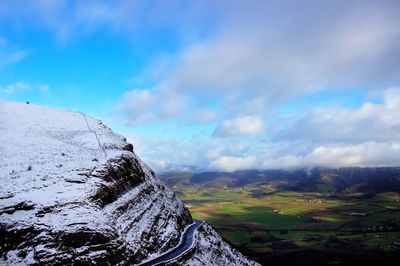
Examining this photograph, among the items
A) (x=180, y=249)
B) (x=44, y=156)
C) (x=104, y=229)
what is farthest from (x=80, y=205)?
(x=180, y=249)

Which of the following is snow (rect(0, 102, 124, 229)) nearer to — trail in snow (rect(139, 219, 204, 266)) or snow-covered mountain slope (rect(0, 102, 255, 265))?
snow-covered mountain slope (rect(0, 102, 255, 265))

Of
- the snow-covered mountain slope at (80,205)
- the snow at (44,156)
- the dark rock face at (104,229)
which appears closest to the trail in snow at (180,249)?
the snow-covered mountain slope at (80,205)

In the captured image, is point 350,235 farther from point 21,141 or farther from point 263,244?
point 21,141

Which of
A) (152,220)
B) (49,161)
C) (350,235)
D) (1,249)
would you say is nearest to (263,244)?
(350,235)

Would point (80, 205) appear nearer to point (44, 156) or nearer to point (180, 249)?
point (44, 156)

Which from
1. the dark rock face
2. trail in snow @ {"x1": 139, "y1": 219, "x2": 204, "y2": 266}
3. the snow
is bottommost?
trail in snow @ {"x1": 139, "y1": 219, "x2": 204, "y2": 266}

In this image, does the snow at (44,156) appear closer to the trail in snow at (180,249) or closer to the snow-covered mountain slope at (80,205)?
the snow-covered mountain slope at (80,205)

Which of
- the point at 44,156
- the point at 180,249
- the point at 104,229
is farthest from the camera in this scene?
the point at 44,156

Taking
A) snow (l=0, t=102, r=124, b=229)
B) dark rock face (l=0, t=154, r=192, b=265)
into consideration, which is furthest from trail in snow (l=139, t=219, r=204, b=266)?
snow (l=0, t=102, r=124, b=229)

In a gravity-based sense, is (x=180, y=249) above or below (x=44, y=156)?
below
